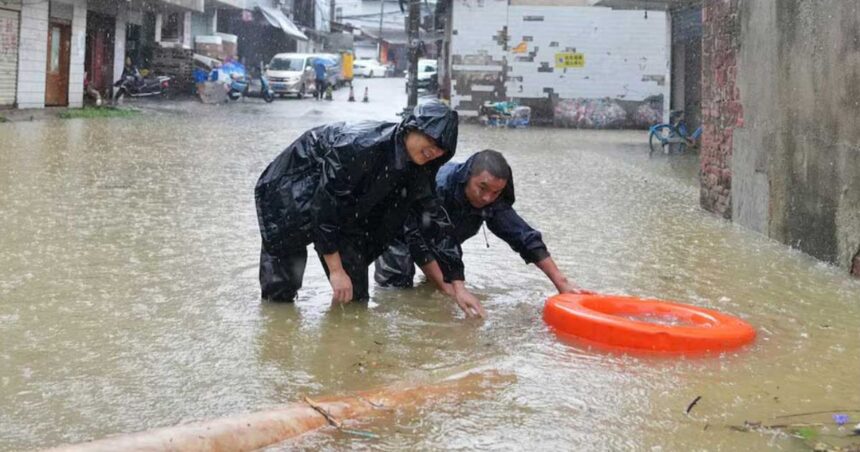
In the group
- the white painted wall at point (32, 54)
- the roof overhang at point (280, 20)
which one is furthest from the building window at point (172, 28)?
the white painted wall at point (32, 54)

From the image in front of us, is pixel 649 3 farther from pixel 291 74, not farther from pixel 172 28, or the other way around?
pixel 172 28

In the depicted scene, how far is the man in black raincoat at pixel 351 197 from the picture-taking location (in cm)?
423

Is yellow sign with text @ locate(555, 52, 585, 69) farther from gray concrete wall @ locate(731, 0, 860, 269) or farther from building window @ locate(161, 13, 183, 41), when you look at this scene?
gray concrete wall @ locate(731, 0, 860, 269)

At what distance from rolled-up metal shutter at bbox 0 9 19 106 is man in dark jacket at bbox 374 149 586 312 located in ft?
56.7

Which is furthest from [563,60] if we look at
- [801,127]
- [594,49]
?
[801,127]

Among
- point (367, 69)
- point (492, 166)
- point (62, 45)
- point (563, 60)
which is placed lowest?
point (492, 166)

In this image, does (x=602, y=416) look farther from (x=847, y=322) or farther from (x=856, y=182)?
(x=856, y=182)

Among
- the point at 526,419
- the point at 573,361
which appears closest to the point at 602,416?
the point at 526,419

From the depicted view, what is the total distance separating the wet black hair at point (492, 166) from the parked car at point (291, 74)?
2953 centimetres

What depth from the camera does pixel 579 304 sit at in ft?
14.9

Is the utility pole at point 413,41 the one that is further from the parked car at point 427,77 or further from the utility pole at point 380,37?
the utility pole at point 380,37

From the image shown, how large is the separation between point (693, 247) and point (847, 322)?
2.41 m

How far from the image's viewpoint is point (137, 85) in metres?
26.9

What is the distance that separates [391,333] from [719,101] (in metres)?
5.57
